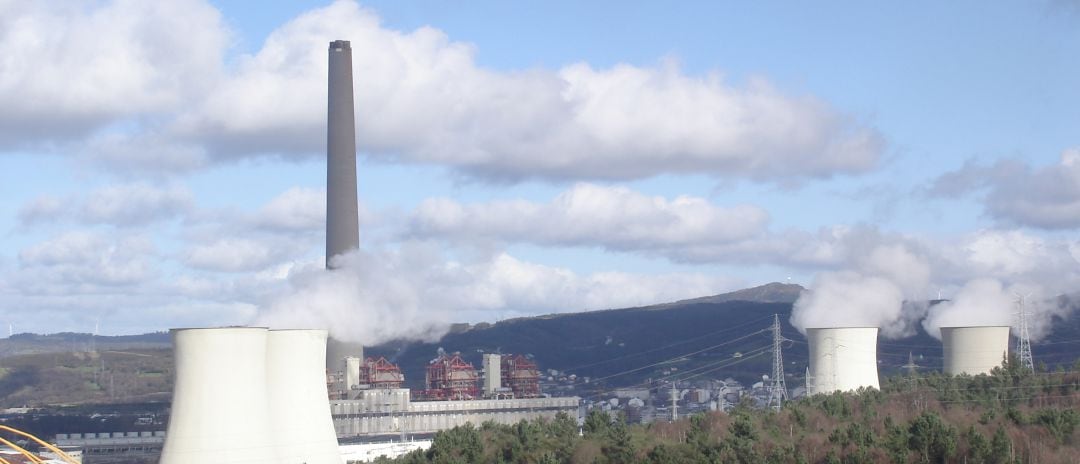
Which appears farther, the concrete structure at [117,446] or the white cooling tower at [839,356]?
the concrete structure at [117,446]

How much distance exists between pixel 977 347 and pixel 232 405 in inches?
1112

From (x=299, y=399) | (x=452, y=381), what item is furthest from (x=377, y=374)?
(x=299, y=399)

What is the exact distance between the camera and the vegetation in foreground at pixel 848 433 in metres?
38.0

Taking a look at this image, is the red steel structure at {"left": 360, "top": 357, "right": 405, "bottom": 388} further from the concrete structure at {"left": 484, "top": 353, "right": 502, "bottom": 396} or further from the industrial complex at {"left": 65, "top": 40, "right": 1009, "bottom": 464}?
the concrete structure at {"left": 484, "top": 353, "right": 502, "bottom": 396}

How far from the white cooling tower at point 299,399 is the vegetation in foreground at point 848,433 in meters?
2.89

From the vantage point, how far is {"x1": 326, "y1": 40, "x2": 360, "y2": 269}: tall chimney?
73.2 meters

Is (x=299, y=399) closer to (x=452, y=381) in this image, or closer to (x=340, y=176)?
(x=340, y=176)

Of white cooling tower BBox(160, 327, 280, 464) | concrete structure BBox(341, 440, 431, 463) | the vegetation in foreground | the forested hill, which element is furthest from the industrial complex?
the forested hill

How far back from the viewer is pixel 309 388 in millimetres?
44156

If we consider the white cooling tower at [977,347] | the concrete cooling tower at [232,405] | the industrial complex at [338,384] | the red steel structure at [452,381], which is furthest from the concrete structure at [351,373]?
the white cooling tower at [977,347]

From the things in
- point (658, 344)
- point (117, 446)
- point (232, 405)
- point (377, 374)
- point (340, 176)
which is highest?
point (340, 176)

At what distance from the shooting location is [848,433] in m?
40.6

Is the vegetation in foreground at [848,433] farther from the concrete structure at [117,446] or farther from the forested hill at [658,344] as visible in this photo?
the forested hill at [658,344]

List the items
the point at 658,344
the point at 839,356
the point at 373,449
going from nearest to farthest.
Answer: the point at 839,356 → the point at 373,449 → the point at 658,344
